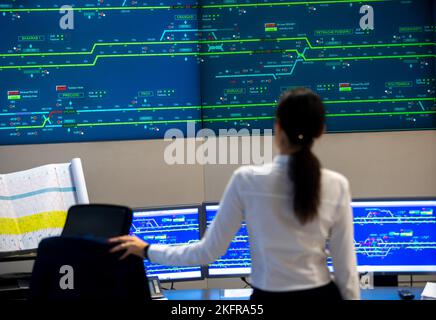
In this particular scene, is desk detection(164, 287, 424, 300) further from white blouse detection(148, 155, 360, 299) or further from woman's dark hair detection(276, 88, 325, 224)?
woman's dark hair detection(276, 88, 325, 224)

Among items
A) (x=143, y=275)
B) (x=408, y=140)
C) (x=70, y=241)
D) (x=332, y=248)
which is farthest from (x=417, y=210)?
(x=70, y=241)

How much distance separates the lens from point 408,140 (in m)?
3.62

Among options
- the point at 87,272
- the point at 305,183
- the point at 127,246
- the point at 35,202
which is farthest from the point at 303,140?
the point at 35,202

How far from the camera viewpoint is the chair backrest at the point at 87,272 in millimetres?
1825

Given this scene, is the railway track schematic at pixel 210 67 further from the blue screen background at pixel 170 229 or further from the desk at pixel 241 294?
the desk at pixel 241 294

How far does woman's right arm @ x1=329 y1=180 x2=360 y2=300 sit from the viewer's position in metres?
1.87

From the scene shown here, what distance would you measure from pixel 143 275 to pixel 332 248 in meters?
0.61

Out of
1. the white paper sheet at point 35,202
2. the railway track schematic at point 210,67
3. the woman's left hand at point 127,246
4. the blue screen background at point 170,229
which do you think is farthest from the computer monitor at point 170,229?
the woman's left hand at point 127,246

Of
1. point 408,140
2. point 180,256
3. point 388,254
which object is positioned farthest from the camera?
point 408,140

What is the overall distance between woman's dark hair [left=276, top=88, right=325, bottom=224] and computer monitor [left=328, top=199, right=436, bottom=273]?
110 centimetres

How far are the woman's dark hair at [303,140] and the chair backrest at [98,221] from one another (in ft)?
1.84

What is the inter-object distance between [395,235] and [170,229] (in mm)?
1091

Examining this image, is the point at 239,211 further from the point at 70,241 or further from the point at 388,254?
the point at 388,254
